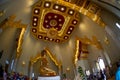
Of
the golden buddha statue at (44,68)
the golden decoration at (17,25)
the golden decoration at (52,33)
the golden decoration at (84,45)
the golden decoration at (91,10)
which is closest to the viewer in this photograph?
the golden buddha statue at (44,68)

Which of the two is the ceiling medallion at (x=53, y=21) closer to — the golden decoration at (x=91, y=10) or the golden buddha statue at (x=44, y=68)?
the golden decoration at (x=91, y=10)

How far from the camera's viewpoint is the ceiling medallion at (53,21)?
42.0ft

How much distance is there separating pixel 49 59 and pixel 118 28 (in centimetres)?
517

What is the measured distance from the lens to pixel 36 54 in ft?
45.7

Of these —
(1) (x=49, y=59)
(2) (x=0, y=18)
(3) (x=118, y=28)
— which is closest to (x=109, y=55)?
(3) (x=118, y=28)

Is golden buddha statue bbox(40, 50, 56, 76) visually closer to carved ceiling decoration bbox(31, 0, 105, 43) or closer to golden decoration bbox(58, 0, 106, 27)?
carved ceiling decoration bbox(31, 0, 105, 43)

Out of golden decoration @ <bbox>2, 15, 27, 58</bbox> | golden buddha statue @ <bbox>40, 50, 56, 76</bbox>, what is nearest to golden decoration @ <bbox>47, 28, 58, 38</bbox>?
golden buddha statue @ <bbox>40, 50, 56, 76</bbox>

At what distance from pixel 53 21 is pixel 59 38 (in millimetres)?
1210

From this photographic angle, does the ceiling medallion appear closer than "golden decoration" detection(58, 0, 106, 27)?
No

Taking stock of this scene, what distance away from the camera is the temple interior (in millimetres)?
11273

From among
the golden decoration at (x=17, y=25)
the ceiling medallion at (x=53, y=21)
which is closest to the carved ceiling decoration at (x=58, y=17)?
the ceiling medallion at (x=53, y=21)

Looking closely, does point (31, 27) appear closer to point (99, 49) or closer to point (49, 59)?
point (49, 59)

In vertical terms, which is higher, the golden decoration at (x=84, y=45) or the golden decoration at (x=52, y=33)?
the golden decoration at (x=52, y=33)

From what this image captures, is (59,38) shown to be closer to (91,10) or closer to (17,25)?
(17,25)
